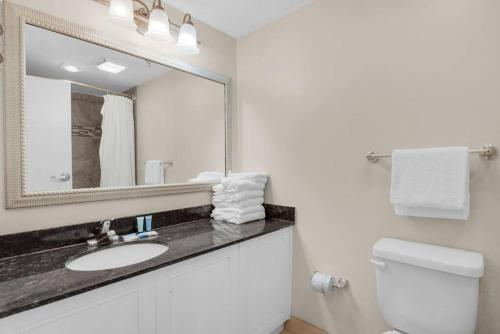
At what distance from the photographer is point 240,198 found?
1787mm

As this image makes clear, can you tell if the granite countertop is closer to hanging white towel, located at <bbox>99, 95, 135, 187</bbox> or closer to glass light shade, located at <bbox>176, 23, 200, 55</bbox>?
hanging white towel, located at <bbox>99, 95, 135, 187</bbox>

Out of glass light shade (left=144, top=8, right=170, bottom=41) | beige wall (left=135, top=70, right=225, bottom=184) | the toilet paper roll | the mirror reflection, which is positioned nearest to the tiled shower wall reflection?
the mirror reflection

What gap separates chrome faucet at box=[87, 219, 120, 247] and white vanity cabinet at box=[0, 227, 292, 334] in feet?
1.43

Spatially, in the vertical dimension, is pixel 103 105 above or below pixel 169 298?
above

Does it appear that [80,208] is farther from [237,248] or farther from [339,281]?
[339,281]

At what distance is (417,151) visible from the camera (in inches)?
49.0

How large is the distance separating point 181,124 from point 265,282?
3.89 ft

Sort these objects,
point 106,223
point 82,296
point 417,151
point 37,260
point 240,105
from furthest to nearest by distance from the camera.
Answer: point 240,105, point 106,223, point 417,151, point 37,260, point 82,296

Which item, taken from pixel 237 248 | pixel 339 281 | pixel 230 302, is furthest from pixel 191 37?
pixel 339 281

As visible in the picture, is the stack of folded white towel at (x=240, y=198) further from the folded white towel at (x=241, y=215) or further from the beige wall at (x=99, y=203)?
the beige wall at (x=99, y=203)

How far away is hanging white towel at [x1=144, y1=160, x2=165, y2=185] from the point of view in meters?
1.63

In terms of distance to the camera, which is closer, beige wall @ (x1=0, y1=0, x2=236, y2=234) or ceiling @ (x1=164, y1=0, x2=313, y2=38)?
beige wall @ (x1=0, y1=0, x2=236, y2=234)

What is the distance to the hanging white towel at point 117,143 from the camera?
144 centimetres

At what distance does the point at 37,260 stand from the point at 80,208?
298 millimetres
